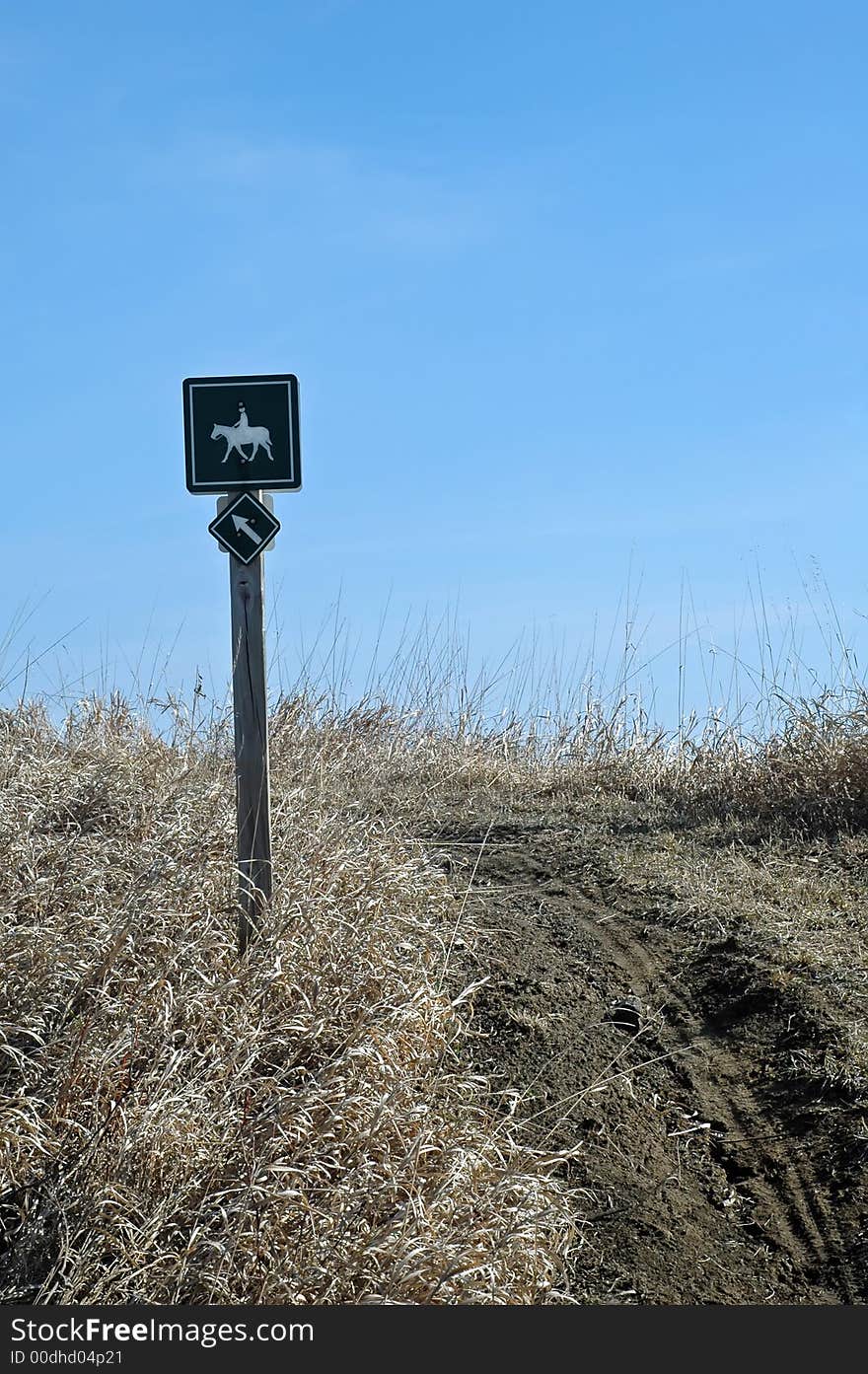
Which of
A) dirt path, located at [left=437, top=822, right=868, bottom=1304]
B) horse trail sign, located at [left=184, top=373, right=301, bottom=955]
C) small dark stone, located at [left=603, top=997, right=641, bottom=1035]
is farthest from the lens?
small dark stone, located at [left=603, top=997, right=641, bottom=1035]

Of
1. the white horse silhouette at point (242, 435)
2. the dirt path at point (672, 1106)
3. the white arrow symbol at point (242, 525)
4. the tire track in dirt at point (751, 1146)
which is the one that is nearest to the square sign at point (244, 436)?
the white horse silhouette at point (242, 435)

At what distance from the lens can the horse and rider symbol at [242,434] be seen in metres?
5.41

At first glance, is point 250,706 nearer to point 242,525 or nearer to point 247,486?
point 242,525

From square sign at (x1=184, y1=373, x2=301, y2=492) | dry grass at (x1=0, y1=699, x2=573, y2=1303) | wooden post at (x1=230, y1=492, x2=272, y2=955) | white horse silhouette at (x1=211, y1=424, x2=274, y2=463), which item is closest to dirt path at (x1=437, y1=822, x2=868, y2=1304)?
dry grass at (x1=0, y1=699, x2=573, y2=1303)

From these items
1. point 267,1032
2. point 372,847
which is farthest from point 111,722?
point 267,1032

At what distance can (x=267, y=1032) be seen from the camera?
4.50 metres

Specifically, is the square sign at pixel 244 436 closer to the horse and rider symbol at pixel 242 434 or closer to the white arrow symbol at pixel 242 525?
the horse and rider symbol at pixel 242 434

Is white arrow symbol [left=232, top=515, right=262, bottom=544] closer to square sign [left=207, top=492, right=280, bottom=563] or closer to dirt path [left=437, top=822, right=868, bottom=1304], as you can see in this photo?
square sign [left=207, top=492, right=280, bottom=563]

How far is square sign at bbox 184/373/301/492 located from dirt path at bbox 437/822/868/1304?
2.48m

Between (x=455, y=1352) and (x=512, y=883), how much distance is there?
3979 millimetres

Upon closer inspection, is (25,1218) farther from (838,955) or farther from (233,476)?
(838,955)

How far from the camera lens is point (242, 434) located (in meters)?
5.42

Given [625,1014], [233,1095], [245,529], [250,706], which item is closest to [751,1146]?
[625,1014]

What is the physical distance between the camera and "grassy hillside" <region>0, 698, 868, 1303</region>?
3689mm
